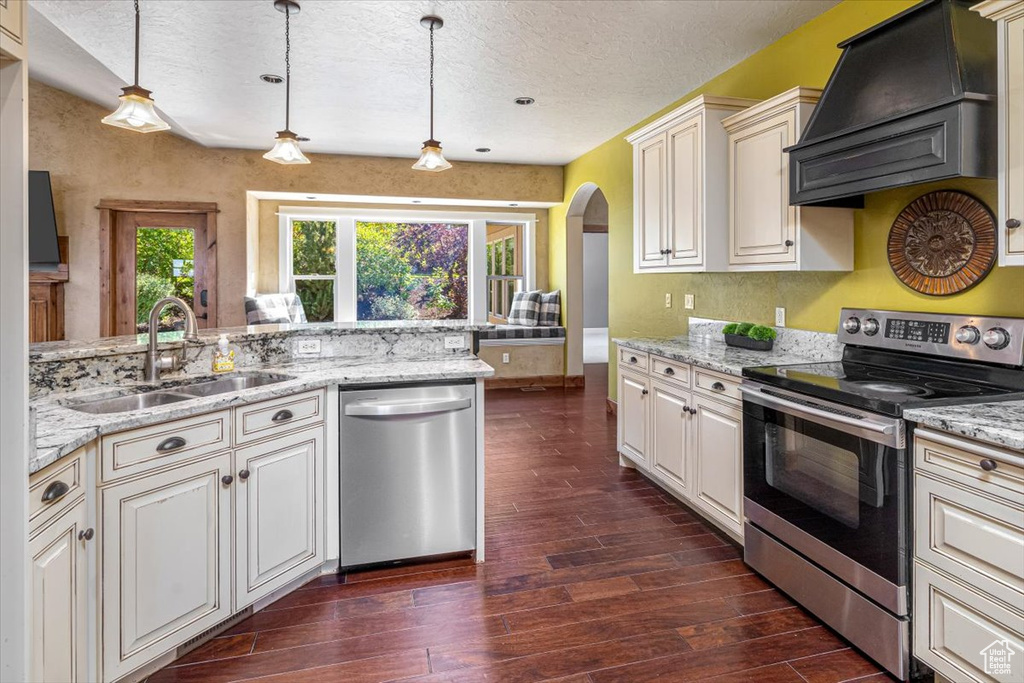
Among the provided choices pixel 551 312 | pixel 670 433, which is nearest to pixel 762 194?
pixel 670 433

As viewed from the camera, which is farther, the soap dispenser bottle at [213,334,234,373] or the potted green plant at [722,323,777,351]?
the potted green plant at [722,323,777,351]

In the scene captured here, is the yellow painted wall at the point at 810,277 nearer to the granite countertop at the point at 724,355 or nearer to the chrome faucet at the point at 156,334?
the granite countertop at the point at 724,355

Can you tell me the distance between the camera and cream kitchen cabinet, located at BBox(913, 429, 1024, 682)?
1.51 meters

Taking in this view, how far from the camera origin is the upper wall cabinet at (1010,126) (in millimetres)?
1764

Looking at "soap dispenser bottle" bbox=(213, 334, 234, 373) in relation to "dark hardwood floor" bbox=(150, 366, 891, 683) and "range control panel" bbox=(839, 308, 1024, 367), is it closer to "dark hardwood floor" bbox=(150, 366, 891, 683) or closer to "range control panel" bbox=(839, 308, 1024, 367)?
"dark hardwood floor" bbox=(150, 366, 891, 683)

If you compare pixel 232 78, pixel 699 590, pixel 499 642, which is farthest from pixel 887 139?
pixel 232 78

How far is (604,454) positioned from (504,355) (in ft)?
9.51

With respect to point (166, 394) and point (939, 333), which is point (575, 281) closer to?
point (939, 333)

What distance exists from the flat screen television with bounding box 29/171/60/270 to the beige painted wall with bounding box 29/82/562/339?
1.10ft

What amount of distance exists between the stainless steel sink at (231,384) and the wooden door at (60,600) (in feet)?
2.72

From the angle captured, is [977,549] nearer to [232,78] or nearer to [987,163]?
[987,163]

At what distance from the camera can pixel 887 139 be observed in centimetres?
216

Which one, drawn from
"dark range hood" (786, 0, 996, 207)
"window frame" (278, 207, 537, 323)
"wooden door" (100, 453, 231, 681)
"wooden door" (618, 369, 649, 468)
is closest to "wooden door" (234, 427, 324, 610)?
A: "wooden door" (100, 453, 231, 681)

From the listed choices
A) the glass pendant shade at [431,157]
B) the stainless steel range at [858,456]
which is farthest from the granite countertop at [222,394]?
the stainless steel range at [858,456]
